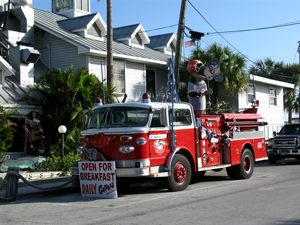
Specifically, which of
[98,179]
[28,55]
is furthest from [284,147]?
[28,55]

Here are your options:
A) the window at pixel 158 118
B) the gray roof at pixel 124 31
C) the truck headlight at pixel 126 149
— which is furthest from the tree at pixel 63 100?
the gray roof at pixel 124 31

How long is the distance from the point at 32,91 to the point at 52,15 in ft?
29.2

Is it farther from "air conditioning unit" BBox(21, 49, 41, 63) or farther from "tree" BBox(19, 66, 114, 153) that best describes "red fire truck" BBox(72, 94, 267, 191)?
"air conditioning unit" BBox(21, 49, 41, 63)

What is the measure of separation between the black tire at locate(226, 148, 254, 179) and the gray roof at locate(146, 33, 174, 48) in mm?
16416

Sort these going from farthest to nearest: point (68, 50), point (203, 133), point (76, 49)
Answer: point (68, 50) → point (76, 49) → point (203, 133)

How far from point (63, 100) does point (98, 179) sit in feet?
24.5

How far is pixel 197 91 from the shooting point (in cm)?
1104

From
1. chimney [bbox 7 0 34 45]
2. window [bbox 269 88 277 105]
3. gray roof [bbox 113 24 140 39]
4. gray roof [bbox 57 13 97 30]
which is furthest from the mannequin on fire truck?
window [bbox 269 88 277 105]

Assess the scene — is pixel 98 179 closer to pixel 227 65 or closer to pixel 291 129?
pixel 291 129

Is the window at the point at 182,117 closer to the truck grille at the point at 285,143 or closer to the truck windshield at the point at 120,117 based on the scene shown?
the truck windshield at the point at 120,117

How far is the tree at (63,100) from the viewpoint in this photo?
15.6 metres

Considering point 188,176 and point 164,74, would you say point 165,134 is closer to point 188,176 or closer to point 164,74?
point 188,176

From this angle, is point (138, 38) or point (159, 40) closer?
point (138, 38)

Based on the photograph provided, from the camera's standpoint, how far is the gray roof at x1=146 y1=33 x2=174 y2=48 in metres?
27.7
